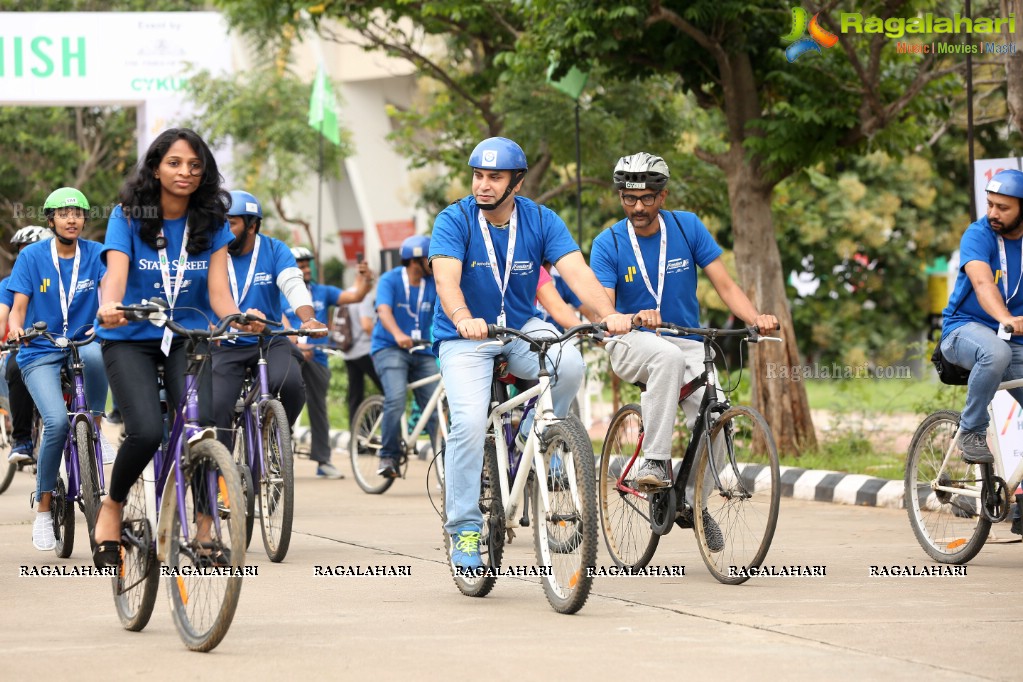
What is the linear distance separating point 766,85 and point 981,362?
6111 millimetres

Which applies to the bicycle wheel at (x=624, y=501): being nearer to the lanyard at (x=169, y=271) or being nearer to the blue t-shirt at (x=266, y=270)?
the lanyard at (x=169, y=271)

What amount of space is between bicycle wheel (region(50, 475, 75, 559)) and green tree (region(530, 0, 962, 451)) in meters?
5.31

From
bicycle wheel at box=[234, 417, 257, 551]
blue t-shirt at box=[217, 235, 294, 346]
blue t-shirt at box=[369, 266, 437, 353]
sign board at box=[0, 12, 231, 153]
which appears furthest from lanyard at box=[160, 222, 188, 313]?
sign board at box=[0, 12, 231, 153]

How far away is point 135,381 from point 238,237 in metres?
3.50

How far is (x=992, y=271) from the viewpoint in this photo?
8211mm

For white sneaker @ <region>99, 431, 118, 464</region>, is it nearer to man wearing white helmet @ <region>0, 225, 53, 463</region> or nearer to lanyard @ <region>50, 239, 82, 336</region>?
lanyard @ <region>50, 239, 82, 336</region>

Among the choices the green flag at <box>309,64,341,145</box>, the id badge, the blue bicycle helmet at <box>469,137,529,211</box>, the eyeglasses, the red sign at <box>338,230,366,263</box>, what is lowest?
the id badge

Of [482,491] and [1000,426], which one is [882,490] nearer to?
[1000,426]

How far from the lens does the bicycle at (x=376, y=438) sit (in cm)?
1245

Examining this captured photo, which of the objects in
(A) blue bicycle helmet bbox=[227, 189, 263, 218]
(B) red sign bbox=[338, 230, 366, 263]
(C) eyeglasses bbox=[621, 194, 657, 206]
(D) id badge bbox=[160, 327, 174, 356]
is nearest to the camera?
(D) id badge bbox=[160, 327, 174, 356]

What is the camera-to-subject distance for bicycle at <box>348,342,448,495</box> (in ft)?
40.9

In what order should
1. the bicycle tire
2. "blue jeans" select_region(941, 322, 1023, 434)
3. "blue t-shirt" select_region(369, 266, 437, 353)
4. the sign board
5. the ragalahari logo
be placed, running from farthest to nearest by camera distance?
1. the sign board
2. "blue t-shirt" select_region(369, 266, 437, 353)
3. the ragalahari logo
4. "blue jeans" select_region(941, 322, 1023, 434)
5. the bicycle tire

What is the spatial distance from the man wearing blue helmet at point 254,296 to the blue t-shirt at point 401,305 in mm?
2519

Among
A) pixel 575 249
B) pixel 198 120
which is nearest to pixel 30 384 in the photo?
pixel 575 249
